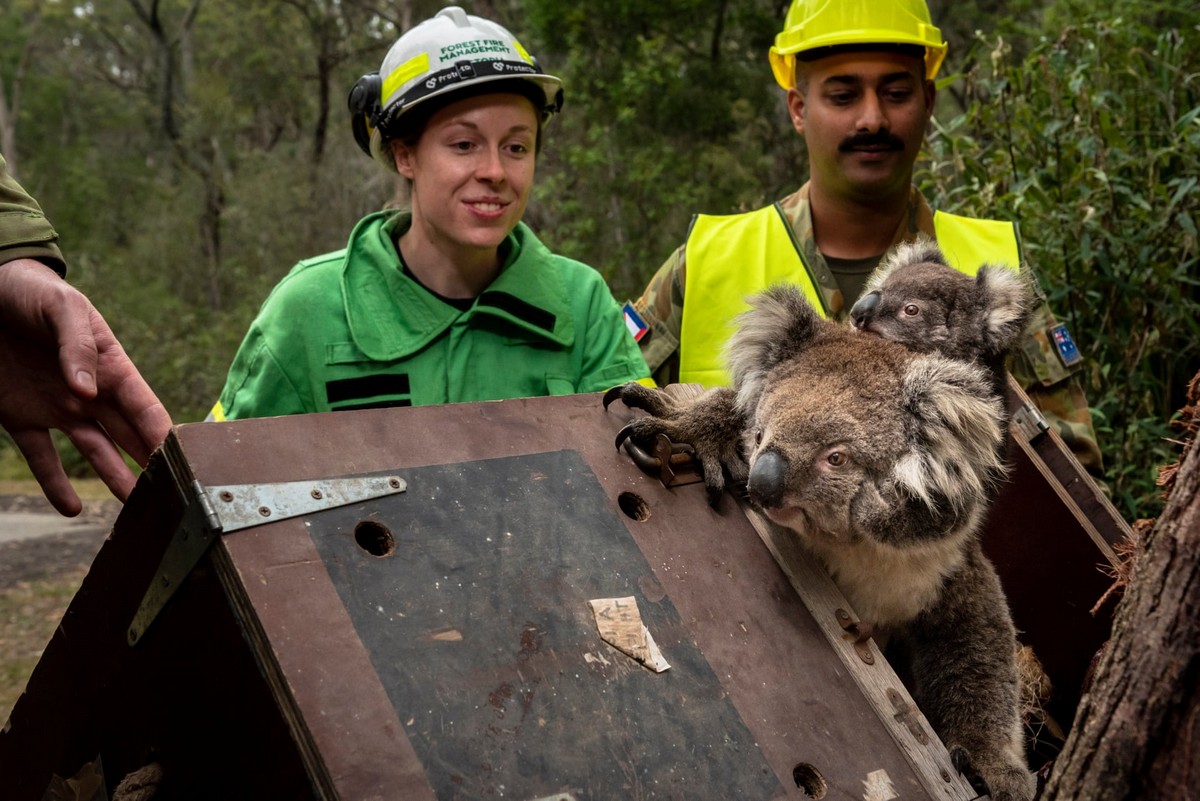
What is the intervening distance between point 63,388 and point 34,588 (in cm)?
511

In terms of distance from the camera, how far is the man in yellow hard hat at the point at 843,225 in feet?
9.71

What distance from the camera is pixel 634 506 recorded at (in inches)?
72.0

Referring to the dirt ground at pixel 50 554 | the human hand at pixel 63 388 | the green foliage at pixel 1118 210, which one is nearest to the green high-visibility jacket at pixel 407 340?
the human hand at pixel 63 388

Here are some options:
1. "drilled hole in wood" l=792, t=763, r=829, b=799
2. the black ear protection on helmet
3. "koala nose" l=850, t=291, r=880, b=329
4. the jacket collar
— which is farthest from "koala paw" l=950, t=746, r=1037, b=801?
the black ear protection on helmet

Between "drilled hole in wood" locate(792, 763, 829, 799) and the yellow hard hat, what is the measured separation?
209cm

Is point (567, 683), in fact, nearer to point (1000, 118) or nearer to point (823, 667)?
point (823, 667)

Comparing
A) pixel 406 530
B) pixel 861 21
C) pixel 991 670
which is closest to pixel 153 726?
pixel 406 530

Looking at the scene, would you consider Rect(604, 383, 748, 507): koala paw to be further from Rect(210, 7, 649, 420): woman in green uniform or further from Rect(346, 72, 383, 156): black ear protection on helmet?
Rect(346, 72, 383, 156): black ear protection on helmet

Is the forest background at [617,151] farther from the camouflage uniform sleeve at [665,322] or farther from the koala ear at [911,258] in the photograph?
the koala ear at [911,258]

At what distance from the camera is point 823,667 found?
5.79 feet

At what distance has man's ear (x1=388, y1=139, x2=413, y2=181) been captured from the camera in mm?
2637

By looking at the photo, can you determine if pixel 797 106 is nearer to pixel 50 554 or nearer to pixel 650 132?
pixel 650 132

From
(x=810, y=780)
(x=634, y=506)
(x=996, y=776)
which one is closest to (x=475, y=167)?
(x=634, y=506)

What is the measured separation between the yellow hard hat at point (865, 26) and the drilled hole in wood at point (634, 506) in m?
1.73
